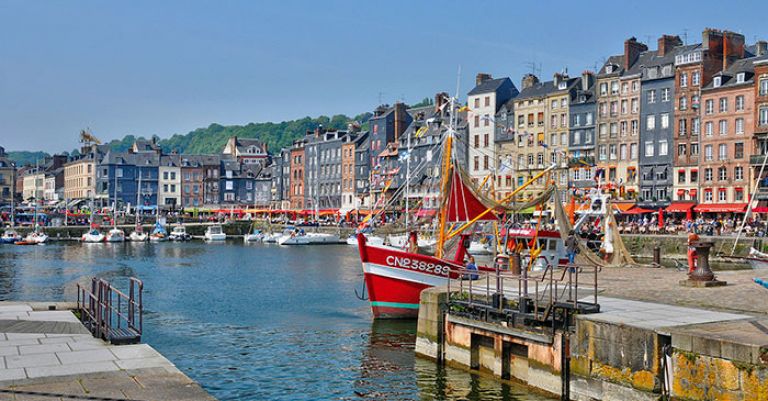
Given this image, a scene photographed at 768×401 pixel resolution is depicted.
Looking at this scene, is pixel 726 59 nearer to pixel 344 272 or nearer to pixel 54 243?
pixel 344 272

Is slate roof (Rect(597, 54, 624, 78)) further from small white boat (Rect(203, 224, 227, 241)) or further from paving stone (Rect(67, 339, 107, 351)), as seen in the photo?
paving stone (Rect(67, 339, 107, 351))

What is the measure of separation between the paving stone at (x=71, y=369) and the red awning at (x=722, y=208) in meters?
73.8

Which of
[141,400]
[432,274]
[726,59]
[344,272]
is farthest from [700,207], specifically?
[141,400]

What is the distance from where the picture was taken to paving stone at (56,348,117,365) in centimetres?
1526

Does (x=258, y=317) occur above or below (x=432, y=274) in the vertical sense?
below

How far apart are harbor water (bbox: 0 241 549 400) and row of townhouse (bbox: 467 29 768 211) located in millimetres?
29299

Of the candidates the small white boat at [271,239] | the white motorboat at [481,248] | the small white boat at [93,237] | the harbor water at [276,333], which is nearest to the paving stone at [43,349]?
the harbor water at [276,333]

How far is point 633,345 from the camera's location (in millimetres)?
16406

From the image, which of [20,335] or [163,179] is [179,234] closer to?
[163,179]

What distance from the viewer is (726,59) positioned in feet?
281

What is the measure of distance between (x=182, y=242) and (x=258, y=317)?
85.9 meters

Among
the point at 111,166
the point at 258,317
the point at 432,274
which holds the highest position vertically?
the point at 111,166

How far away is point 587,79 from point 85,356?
8988cm

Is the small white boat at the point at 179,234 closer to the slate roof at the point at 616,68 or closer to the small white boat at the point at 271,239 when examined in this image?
the small white boat at the point at 271,239
